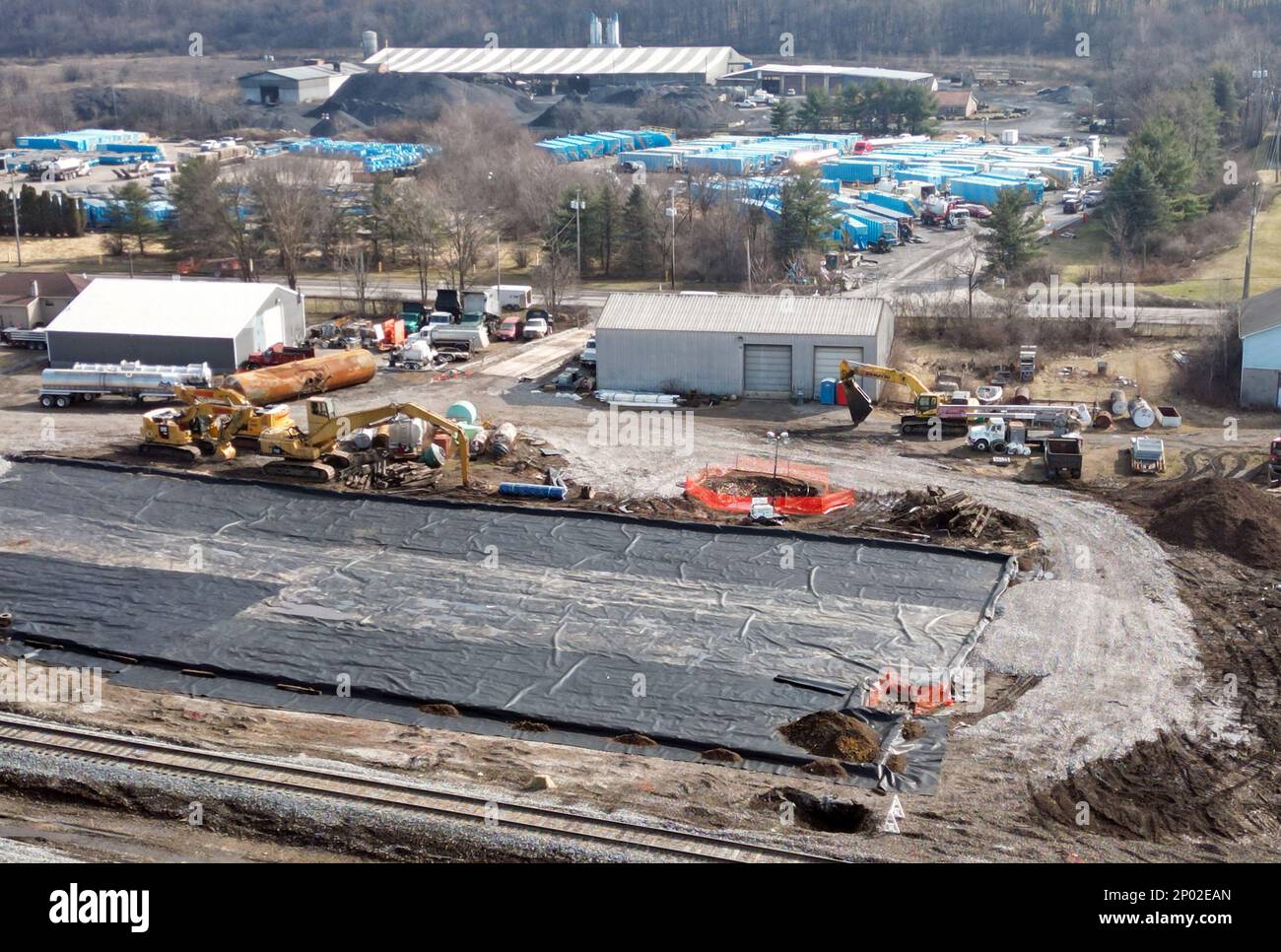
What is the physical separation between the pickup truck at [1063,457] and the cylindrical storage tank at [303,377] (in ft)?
53.7

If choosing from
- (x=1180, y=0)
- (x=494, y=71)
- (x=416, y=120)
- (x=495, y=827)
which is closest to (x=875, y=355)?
(x=495, y=827)

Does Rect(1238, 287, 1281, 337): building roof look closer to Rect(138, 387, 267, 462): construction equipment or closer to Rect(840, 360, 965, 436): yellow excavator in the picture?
Rect(840, 360, 965, 436): yellow excavator

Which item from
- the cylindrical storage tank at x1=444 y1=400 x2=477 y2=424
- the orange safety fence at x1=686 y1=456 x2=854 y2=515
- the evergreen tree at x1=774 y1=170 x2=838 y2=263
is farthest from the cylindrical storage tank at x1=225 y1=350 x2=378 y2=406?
the evergreen tree at x1=774 y1=170 x2=838 y2=263

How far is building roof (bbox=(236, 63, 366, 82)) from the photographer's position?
366ft

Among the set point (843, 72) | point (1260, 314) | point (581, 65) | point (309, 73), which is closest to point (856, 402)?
point (1260, 314)

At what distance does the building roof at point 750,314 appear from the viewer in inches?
1261

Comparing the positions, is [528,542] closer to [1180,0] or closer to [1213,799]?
[1213,799]

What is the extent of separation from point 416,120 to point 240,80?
2628 centimetres

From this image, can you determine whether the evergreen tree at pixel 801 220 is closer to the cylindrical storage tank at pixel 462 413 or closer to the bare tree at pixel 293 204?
the bare tree at pixel 293 204

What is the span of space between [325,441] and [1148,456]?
15.9m

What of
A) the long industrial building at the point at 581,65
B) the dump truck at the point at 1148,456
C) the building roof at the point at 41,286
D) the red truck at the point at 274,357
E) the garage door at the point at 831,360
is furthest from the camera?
the long industrial building at the point at 581,65

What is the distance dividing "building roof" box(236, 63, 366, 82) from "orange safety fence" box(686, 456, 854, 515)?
308 feet


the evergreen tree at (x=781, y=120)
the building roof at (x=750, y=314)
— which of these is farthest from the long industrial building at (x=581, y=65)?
the building roof at (x=750, y=314)

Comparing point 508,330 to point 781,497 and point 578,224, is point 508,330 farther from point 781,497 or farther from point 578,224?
point 781,497
